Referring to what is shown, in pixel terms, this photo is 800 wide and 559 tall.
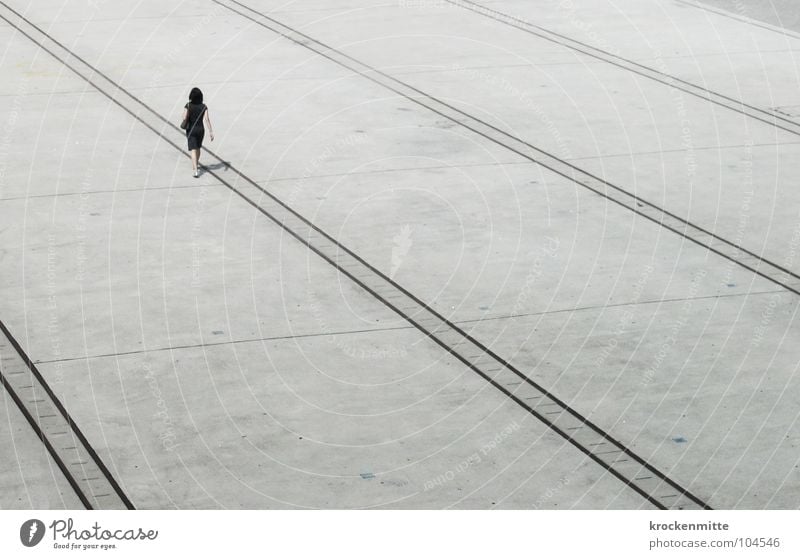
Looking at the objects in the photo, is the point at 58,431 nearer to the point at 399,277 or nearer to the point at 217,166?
the point at 399,277

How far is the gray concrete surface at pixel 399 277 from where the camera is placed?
12.7m

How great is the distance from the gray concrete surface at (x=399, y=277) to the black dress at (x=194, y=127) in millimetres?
566

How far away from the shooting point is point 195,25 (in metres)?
30.8

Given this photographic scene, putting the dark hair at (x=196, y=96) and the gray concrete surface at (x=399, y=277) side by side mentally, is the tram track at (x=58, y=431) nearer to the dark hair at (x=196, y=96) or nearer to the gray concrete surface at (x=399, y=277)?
the gray concrete surface at (x=399, y=277)

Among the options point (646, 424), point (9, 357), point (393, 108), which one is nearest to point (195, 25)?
point (393, 108)

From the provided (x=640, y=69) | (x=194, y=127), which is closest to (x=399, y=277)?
(x=194, y=127)

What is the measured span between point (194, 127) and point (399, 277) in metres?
5.21

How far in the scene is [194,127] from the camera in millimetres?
20453

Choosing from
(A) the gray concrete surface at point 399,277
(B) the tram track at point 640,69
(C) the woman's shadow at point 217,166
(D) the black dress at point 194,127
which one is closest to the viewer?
(A) the gray concrete surface at point 399,277

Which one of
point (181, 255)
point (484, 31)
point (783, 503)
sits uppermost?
point (484, 31)

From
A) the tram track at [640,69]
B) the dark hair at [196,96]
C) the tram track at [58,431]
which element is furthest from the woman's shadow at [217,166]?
the tram track at [640,69]

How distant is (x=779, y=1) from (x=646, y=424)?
23046mm
